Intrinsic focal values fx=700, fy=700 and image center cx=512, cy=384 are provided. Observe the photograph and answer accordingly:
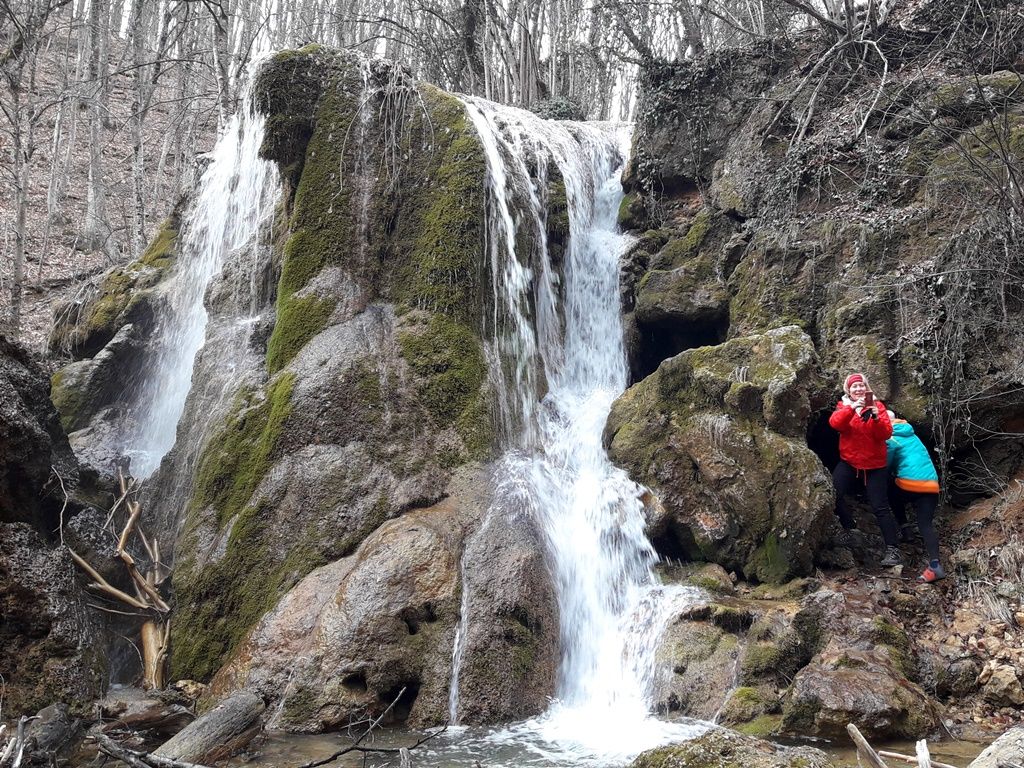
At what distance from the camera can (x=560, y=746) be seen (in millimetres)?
4535

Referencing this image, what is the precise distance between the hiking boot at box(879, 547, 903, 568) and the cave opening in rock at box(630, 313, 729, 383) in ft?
10.5

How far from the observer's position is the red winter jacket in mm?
6055

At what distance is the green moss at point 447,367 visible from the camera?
699cm

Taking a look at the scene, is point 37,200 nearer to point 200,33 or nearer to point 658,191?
point 200,33

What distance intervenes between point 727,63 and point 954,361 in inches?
223

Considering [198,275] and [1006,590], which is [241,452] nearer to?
[198,275]

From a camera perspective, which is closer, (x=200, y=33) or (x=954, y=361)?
(x=954, y=361)

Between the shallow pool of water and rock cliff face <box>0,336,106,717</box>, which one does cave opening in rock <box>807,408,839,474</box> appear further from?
rock cliff face <box>0,336,106,717</box>

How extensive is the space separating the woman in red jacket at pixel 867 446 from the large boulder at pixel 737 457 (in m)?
0.35

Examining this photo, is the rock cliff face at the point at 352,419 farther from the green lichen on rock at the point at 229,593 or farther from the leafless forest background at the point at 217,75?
the leafless forest background at the point at 217,75

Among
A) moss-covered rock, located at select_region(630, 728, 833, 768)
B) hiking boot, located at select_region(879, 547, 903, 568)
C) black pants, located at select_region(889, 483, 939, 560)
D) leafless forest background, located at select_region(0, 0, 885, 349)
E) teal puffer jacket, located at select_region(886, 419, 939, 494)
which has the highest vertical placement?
leafless forest background, located at select_region(0, 0, 885, 349)

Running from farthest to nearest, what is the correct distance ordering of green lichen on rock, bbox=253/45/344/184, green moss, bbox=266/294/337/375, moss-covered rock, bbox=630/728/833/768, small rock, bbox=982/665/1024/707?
green lichen on rock, bbox=253/45/344/184, green moss, bbox=266/294/337/375, small rock, bbox=982/665/1024/707, moss-covered rock, bbox=630/728/833/768

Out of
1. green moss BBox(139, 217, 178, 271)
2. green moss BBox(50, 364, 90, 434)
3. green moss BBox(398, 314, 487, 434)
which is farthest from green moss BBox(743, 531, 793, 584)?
green moss BBox(139, 217, 178, 271)

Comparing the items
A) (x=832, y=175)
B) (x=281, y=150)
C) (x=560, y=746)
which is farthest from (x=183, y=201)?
(x=560, y=746)
